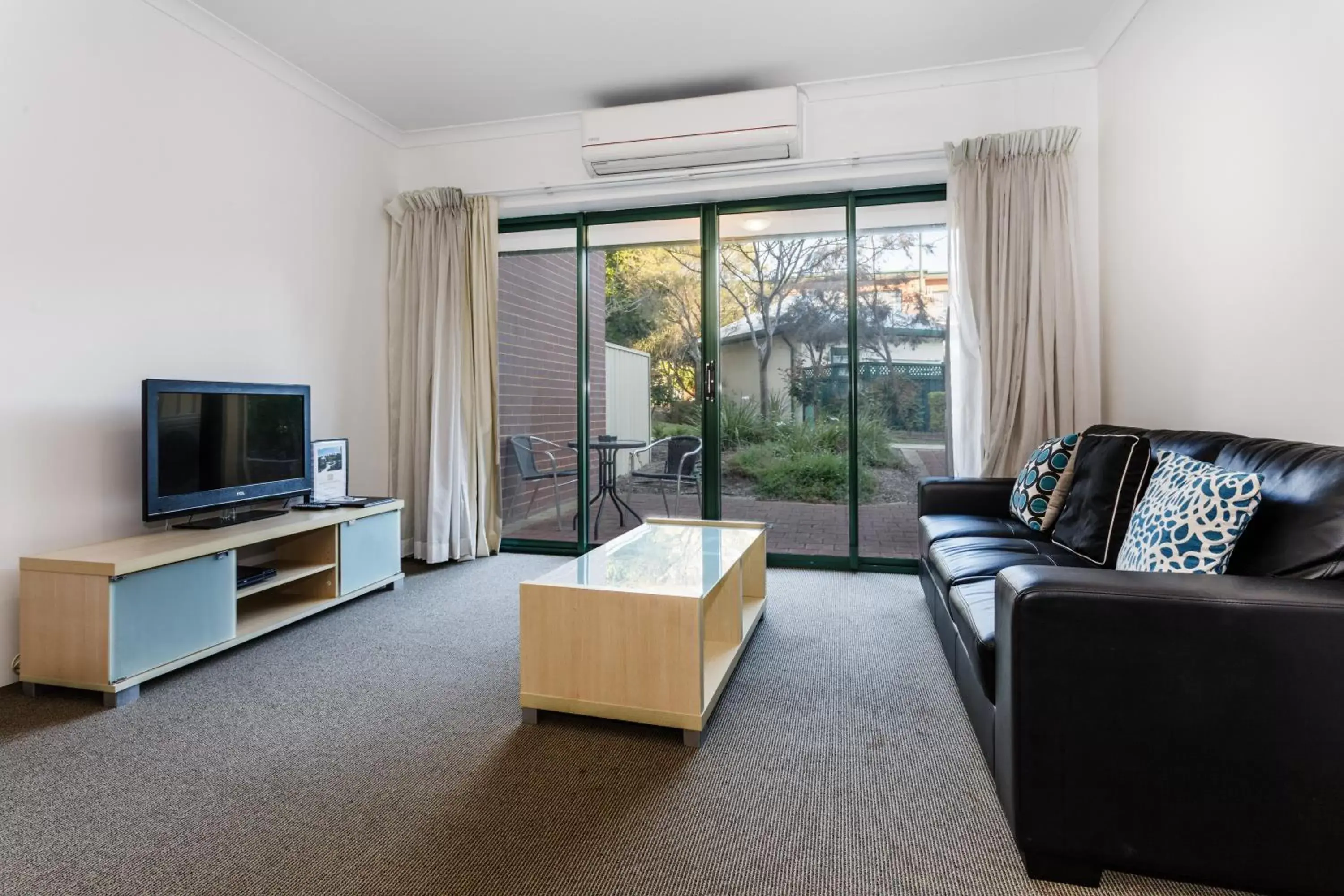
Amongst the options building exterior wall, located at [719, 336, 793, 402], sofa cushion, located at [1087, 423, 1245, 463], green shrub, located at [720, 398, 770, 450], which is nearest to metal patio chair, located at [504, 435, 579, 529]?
green shrub, located at [720, 398, 770, 450]

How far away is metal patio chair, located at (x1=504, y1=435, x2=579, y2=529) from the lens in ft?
14.3

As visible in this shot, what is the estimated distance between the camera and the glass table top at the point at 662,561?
197 centimetres

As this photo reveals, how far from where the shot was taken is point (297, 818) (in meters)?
1.52

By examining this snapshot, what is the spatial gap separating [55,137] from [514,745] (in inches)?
105

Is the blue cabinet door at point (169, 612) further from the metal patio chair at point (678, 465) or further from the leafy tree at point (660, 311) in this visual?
the leafy tree at point (660, 311)

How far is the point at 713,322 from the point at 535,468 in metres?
1.50

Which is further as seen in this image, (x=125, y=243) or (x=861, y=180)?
(x=861, y=180)

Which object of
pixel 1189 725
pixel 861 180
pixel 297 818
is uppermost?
pixel 861 180

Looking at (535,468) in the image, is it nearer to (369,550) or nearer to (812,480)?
(369,550)

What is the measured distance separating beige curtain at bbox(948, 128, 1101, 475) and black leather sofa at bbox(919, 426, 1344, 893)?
2.02 meters

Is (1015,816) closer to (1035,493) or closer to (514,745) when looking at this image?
(514,745)

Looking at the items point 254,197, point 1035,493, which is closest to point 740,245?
point 1035,493

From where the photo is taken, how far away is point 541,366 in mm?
4379

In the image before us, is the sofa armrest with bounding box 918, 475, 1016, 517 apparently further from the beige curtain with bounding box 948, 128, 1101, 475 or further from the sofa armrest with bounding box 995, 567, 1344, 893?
the sofa armrest with bounding box 995, 567, 1344, 893
